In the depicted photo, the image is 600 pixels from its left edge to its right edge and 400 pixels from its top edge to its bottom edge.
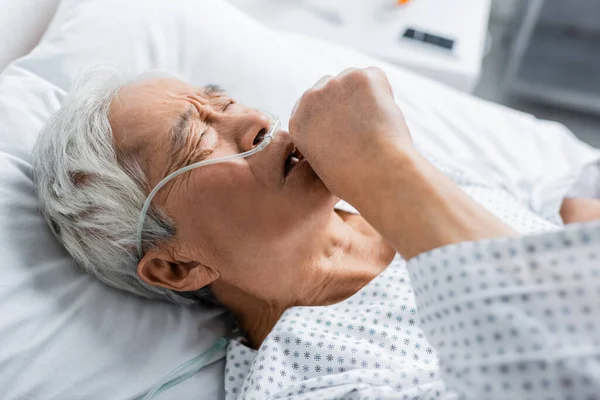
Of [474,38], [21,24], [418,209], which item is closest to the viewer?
[418,209]

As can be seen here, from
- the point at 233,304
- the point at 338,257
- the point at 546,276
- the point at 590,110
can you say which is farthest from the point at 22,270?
the point at 590,110

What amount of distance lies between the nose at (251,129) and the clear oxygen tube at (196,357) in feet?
0.04

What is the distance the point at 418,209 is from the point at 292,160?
328 mm

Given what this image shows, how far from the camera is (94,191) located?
A: 1117 millimetres

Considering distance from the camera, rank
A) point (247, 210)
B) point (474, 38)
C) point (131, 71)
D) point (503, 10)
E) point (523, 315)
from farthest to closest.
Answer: point (503, 10)
point (474, 38)
point (131, 71)
point (247, 210)
point (523, 315)

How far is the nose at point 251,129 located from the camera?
43.4 inches

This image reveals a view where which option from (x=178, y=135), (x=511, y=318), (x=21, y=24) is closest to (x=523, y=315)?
(x=511, y=318)

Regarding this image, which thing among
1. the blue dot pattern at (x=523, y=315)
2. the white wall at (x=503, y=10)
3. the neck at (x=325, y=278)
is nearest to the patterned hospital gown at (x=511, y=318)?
the blue dot pattern at (x=523, y=315)

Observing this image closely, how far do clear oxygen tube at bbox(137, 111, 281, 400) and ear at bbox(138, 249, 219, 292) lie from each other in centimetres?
3

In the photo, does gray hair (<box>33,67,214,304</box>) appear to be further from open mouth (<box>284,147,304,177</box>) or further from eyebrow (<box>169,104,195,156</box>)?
open mouth (<box>284,147,304,177</box>)

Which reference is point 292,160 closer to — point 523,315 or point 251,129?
point 251,129

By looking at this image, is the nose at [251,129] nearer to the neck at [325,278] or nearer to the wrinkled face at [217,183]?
the wrinkled face at [217,183]

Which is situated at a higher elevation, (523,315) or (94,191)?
(523,315)

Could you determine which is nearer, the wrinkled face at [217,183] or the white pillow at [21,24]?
the wrinkled face at [217,183]
